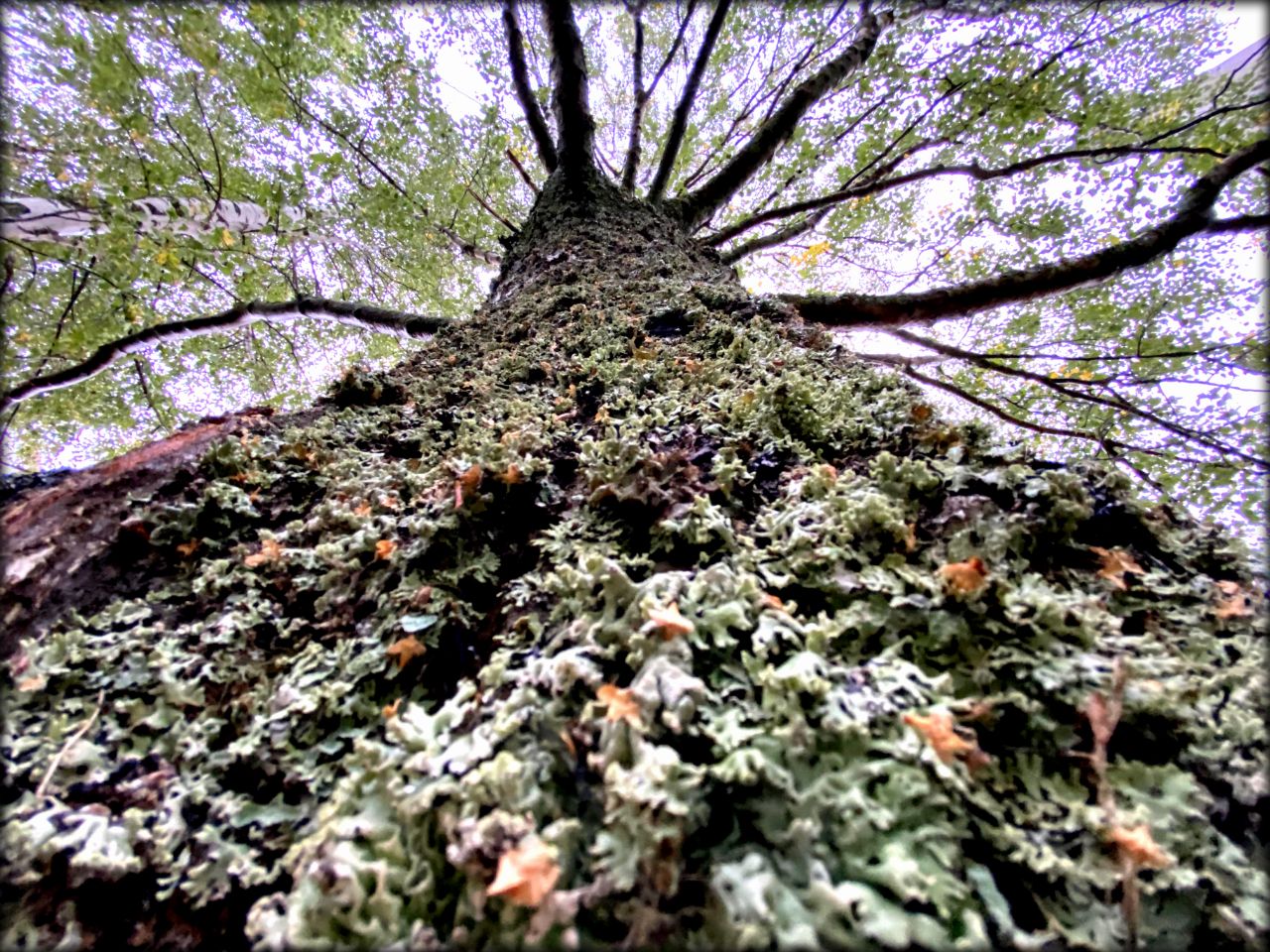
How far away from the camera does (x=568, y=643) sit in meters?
1.08

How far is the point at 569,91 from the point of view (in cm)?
495

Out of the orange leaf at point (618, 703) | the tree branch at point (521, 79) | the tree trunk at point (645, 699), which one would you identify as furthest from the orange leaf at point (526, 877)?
the tree branch at point (521, 79)

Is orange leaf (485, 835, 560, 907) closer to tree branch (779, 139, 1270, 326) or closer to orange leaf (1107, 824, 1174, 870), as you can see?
orange leaf (1107, 824, 1174, 870)

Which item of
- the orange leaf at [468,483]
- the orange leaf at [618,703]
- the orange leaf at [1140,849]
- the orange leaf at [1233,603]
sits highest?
the orange leaf at [468,483]

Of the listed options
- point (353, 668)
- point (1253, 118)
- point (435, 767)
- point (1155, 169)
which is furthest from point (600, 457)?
point (1155, 169)

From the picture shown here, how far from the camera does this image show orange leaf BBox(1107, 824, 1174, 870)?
712 mm

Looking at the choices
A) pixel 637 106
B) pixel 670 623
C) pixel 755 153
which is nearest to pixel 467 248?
pixel 637 106

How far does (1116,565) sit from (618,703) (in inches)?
41.2

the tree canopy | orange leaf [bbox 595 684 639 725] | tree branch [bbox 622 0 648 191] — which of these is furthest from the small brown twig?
tree branch [bbox 622 0 648 191]

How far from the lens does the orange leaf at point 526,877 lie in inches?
27.3

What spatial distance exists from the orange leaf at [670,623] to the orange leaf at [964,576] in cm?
49

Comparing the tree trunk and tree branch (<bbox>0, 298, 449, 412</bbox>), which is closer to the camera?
the tree trunk

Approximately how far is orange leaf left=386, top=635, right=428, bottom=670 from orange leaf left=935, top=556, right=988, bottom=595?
1.07 meters

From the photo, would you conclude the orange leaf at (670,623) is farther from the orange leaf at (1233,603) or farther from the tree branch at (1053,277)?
the tree branch at (1053,277)
